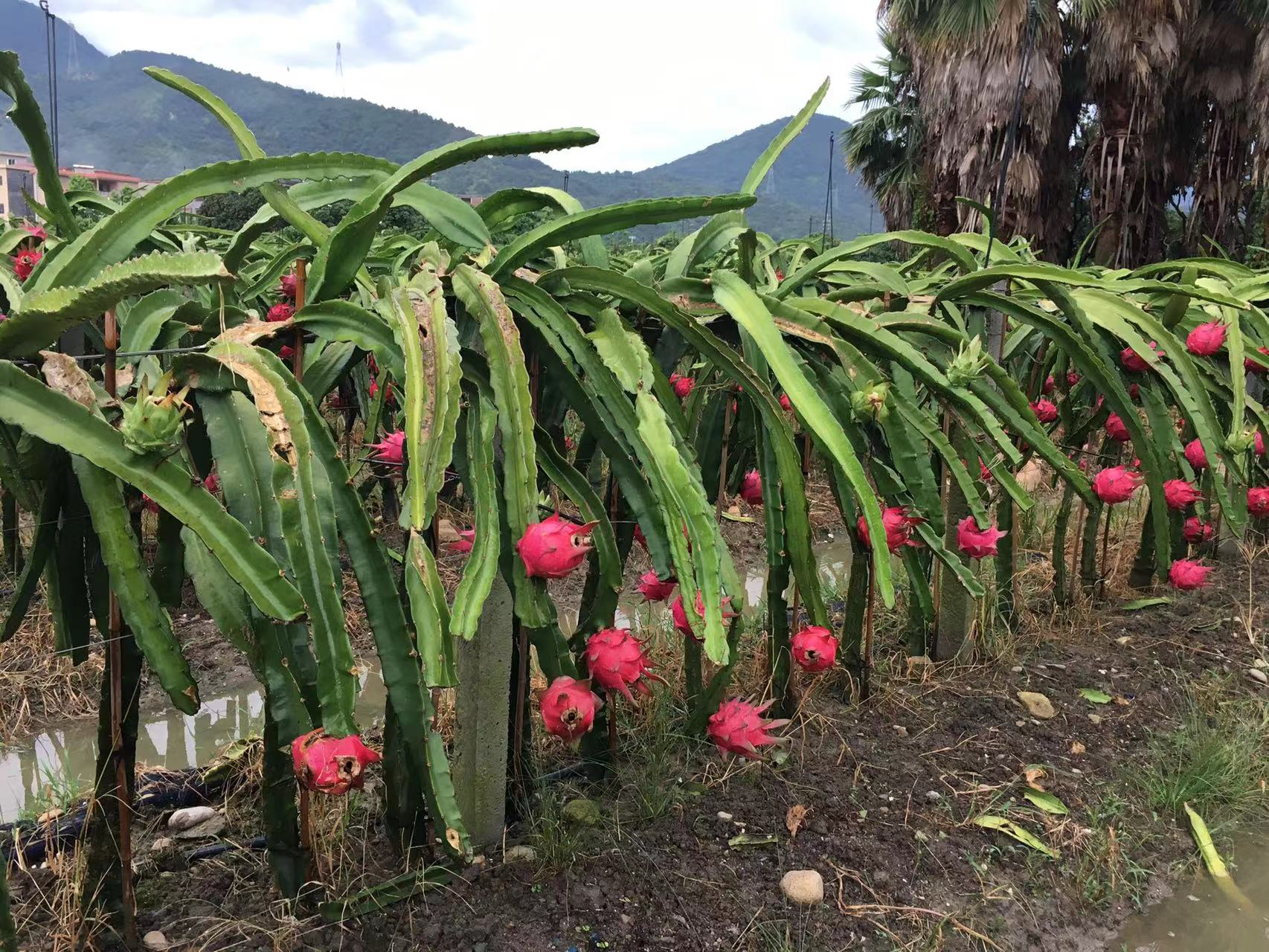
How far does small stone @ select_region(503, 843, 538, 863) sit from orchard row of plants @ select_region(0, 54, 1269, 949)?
17 centimetres

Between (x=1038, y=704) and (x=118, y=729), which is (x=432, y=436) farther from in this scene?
(x=1038, y=704)

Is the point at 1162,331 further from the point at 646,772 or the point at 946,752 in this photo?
the point at 646,772

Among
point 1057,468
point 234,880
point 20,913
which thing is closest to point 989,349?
point 1057,468

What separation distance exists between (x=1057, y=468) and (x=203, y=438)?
1.45 m

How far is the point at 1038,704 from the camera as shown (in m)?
2.16

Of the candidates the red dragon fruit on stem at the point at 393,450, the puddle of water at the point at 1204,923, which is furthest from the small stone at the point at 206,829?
the puddle of water at the point at 1204,923

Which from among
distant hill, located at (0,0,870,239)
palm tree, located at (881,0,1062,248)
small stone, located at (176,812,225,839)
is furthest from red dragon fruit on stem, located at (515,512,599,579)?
distant hill, located at (0,0,870,239)

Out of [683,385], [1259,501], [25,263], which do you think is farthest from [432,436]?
[1259,501]

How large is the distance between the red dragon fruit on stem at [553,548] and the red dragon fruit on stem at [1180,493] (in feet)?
5.61

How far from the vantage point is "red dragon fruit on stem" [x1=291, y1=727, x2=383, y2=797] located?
2.93ft

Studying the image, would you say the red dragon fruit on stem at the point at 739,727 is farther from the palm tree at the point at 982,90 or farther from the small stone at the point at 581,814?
the palm tree at the point at 982,90

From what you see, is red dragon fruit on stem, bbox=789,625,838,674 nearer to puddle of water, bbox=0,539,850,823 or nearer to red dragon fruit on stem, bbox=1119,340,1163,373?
puddle of water, bbox=0,539,850,823

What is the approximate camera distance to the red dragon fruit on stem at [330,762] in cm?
89

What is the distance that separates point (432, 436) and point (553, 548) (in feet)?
0.60
